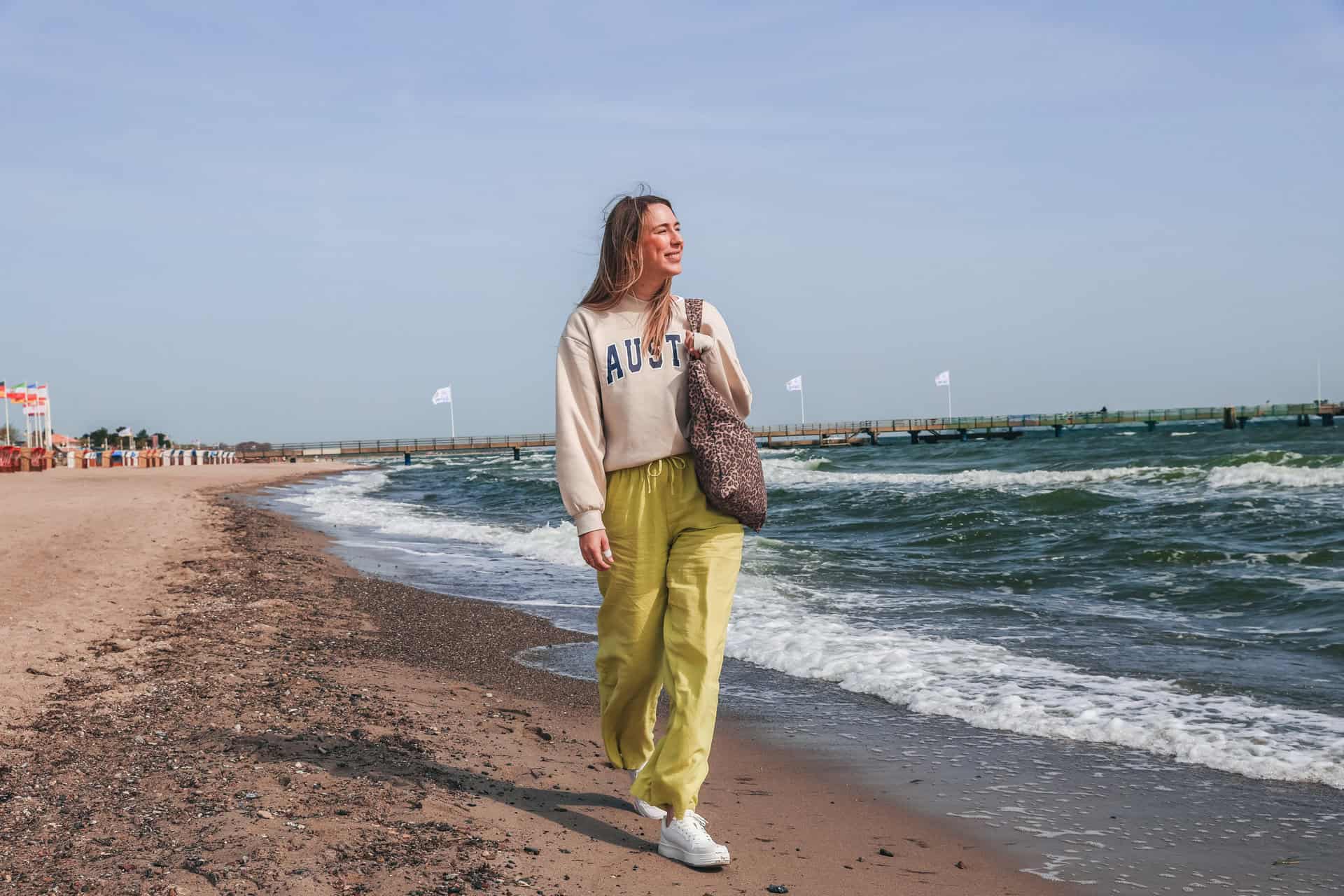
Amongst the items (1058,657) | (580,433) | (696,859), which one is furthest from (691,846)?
(1058,657)

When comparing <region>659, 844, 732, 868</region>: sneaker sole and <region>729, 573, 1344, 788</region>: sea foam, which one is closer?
<region>659, 844, 732, 868</region>: sneaker sole

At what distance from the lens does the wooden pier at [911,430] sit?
64.9m

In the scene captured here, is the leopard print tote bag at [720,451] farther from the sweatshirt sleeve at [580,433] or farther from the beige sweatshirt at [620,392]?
the sweatshirt sleeve at [580,433]

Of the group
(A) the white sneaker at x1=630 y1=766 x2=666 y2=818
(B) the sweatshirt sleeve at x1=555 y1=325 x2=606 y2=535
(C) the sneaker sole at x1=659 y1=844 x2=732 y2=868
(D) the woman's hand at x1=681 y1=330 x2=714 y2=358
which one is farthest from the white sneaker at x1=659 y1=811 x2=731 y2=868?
(D) the woman's hand at x1=681 y1=330 x2=714 y2=358

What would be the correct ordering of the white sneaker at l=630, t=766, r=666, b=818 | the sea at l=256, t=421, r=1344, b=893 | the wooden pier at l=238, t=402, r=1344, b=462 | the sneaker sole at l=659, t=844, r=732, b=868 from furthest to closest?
the wooden pier at l=238, t=402, r=1344, b=462, the sea at l=256, t=421, r=1344, b=893, the white sneaker at l=630, t=766, r=666, b=818, the sneaker sole at l=659, t=844, r=732, b=868

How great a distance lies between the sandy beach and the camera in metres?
2.29

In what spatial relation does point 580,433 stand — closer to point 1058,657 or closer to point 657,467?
point 657,467

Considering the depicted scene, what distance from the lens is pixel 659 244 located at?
2.66 meters

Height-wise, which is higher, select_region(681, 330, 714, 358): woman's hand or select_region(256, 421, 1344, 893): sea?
select_region(681, 330, 714, 358): woman's hand

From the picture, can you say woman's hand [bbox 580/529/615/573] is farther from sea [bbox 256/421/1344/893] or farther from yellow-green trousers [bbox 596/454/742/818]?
sea [bbox 256/421/1344/893]

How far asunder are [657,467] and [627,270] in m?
0.52

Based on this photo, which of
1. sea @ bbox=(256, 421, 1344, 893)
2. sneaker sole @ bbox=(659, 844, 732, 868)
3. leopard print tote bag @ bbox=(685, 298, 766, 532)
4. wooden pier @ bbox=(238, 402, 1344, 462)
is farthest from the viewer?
wooden pier @ bbox=(238, 402, 1344, 462)

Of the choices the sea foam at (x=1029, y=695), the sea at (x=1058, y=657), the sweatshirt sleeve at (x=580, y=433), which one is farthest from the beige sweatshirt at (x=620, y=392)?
the sea foam at (x=1029, y=695)

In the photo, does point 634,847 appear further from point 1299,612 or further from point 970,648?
point 1299,612
